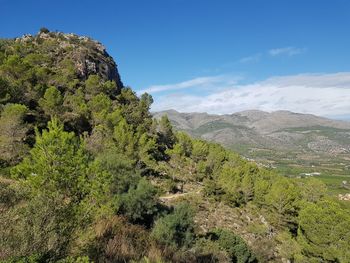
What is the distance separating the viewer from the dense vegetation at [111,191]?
931cm

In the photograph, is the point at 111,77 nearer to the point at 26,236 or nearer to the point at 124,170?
the point at 124,170

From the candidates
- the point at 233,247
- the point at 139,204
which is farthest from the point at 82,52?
the point at 233,247

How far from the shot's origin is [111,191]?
3269 cm

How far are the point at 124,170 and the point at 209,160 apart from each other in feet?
151

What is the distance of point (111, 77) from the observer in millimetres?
113438

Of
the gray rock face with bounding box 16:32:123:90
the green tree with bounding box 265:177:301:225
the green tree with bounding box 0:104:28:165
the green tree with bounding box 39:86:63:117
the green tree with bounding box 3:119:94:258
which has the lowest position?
the green tree with bounding box 265:177:301:225

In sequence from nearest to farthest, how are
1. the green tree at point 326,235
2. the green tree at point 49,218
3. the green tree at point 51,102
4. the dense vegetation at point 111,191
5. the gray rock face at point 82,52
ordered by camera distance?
the green tree at point 49,218 → the dense vegetation at point 111,191 → the green tree at point 326,235 → the green tree at point 51,102 → the gray rock face at point 82,52

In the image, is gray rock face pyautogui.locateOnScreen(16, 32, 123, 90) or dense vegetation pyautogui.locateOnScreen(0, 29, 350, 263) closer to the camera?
dense vegetation pyautogui.locateOnScreen(0, 29, 350, 263)

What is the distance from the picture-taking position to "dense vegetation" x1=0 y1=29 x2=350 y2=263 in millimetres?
9312

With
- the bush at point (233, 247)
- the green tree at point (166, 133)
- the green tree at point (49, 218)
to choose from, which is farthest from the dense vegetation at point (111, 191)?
the green tree at point (166, 133)

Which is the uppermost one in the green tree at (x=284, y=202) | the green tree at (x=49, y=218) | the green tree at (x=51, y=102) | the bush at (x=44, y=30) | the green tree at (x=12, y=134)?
the bush at (x=44, y=30)

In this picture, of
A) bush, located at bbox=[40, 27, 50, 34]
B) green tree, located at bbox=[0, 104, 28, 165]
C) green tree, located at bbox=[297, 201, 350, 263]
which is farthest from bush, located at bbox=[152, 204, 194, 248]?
bush, located at bbox=[40, 27, 50, 34]

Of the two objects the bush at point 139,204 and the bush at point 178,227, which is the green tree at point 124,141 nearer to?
the bush at point 139,204

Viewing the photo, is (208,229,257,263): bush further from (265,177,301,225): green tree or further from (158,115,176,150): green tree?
(158,115,176,150): green tree
